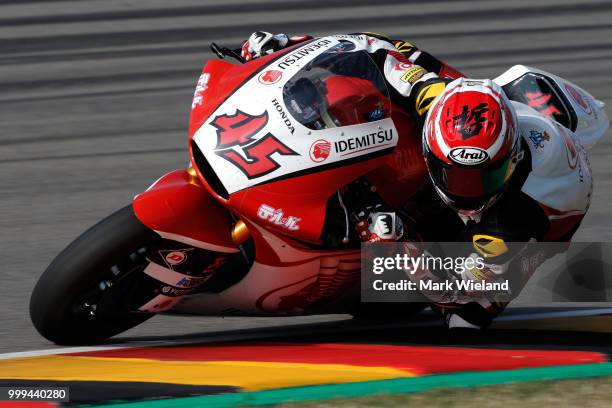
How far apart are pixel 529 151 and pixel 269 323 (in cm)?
145

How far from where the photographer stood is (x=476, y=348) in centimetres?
464

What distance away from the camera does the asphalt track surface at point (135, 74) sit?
6.66 metres

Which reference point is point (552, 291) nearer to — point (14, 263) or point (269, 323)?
point (269, 323)

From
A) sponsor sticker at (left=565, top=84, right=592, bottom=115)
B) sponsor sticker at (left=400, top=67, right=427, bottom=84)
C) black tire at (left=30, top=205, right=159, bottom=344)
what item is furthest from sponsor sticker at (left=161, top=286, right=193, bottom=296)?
sponsor sticker at (left=565, top=84, right=592, bottom=115)

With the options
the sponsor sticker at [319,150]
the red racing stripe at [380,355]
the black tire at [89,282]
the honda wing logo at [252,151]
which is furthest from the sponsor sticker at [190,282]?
the sponsor sticker at [319,150]

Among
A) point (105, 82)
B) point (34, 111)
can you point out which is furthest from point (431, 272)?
point (105, 82)

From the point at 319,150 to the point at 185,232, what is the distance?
0.59 metres

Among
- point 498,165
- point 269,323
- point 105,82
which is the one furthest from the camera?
point 105,82

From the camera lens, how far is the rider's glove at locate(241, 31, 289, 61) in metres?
4.92

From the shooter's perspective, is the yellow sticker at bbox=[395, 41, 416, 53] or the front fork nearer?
the front fork

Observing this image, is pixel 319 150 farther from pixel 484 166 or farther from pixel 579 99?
pixel 579 99

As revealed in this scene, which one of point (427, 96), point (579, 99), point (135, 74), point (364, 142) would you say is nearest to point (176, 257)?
point (364, 142)

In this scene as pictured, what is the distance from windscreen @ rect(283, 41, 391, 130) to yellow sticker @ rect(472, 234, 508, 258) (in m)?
0.55

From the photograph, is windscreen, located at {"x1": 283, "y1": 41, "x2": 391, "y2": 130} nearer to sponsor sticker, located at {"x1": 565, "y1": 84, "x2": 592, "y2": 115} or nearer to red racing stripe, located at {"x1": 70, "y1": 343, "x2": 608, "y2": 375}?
red racing stripe, located at {"x1": 70, "y1": 343, "x2": 608, "y2": 375}
